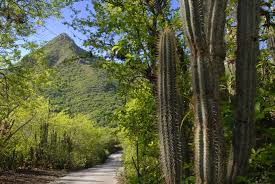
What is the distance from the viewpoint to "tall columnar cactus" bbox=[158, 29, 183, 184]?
4.46 m

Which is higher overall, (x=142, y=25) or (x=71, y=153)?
(x=142, y=25)

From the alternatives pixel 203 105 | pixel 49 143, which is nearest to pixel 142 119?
pixel 203 105

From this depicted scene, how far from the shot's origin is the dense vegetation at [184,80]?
4223 mm

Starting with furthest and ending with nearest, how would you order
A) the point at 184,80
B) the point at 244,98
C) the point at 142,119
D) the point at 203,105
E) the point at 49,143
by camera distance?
1. the point at 49,143
2. the point at 142,119
3. the point at 184,80
4. the point at 244,98
5. the point at 203,105

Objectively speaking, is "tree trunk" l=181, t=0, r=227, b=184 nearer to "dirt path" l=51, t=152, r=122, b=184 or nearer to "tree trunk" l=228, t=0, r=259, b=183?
"tree trunk" l=228, t=0, r=259, b=183

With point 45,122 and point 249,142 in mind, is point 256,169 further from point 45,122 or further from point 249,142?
point 45,122

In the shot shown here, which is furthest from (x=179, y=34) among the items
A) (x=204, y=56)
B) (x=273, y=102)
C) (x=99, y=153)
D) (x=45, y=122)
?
(x=99, y=153)

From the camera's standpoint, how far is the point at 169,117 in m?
4.49

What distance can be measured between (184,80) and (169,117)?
3003 mm

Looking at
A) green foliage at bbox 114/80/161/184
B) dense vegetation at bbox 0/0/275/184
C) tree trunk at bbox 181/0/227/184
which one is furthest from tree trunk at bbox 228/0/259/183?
green foliage at bbox 114/80/161/184

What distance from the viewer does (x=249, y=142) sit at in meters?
4.95

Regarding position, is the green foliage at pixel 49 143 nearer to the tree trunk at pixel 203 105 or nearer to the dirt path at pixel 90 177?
the dirt path at pixel 90 177

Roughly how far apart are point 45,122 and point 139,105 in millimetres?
20492

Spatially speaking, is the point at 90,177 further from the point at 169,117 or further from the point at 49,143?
the point at 169,117
